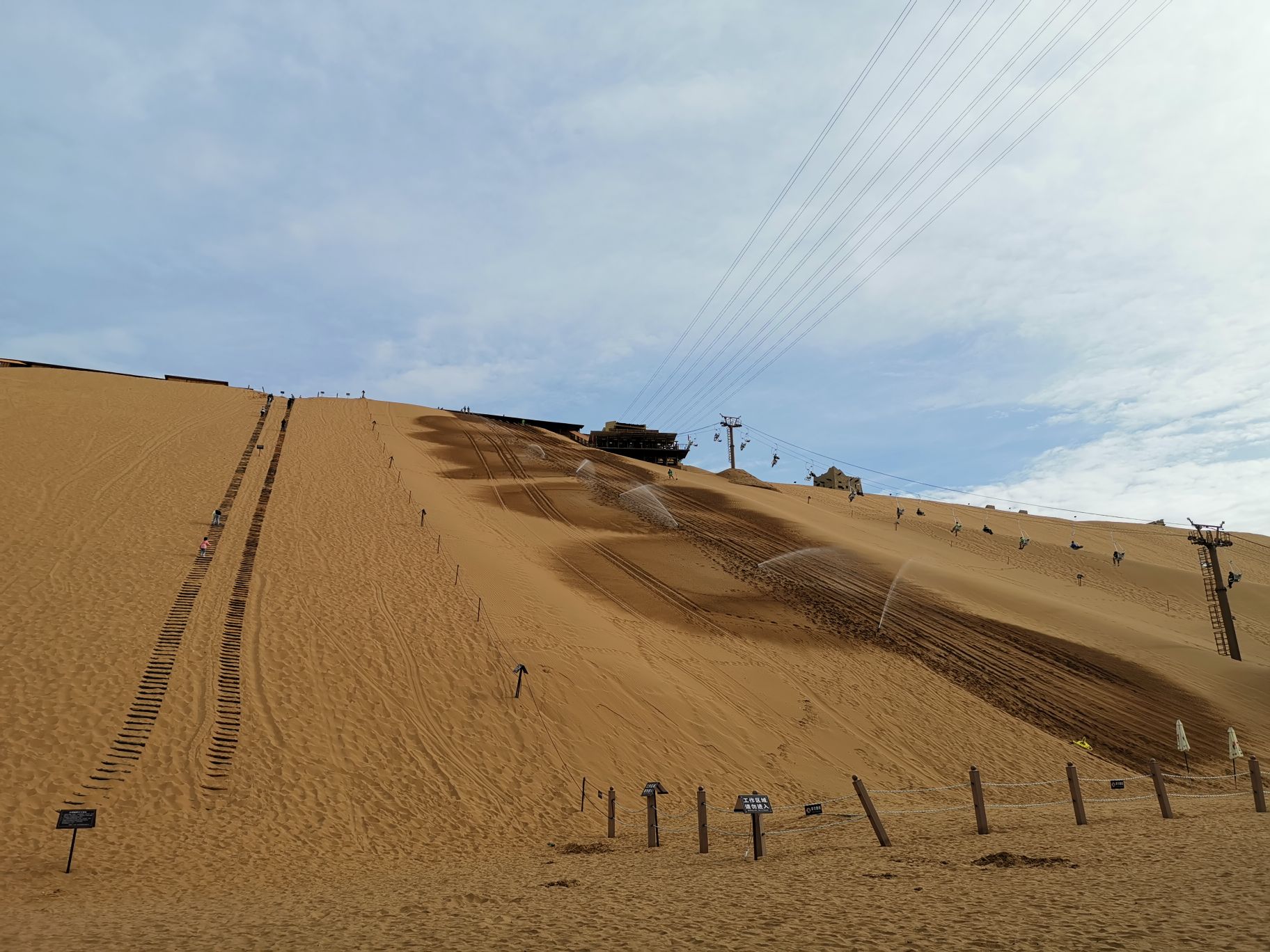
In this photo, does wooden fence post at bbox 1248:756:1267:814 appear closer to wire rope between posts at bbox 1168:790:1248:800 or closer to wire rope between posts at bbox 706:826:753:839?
wire rope between posts at bbox 1168:790:1248:800

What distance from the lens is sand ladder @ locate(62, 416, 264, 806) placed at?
553 inches

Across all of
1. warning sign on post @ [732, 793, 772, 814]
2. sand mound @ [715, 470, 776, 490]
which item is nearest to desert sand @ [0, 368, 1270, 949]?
warning sign on post @ [732, 793, 772, 814]

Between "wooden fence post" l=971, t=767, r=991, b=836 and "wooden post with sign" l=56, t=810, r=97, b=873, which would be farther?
"wooden fence post" l=971, t=767, r=991, b=836

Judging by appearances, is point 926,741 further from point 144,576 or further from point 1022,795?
point 144,576

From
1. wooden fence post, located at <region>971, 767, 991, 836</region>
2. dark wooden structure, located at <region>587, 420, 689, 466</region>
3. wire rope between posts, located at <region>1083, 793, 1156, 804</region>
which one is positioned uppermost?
dark wooden structure, located at <region>587, 420, 689, 466</region>

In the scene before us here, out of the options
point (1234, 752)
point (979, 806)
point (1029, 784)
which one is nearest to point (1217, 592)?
point (1234, 752)

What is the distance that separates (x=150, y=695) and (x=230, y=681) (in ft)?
5.31

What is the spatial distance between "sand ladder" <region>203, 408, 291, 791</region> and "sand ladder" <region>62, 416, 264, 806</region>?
1011 millimetres

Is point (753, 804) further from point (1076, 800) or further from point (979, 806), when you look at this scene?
point (1076, 800)

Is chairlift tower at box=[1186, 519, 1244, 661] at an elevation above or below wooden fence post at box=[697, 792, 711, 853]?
above

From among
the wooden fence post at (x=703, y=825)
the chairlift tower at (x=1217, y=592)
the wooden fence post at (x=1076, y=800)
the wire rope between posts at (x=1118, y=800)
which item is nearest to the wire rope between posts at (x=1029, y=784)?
the wire rope between posts at (x=1118, y=800)

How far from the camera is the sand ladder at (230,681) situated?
49.3ft

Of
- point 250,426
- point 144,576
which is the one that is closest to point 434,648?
point 144,576

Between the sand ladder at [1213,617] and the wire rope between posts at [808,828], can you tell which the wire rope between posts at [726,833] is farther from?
the sand ladder at [1213,617]
